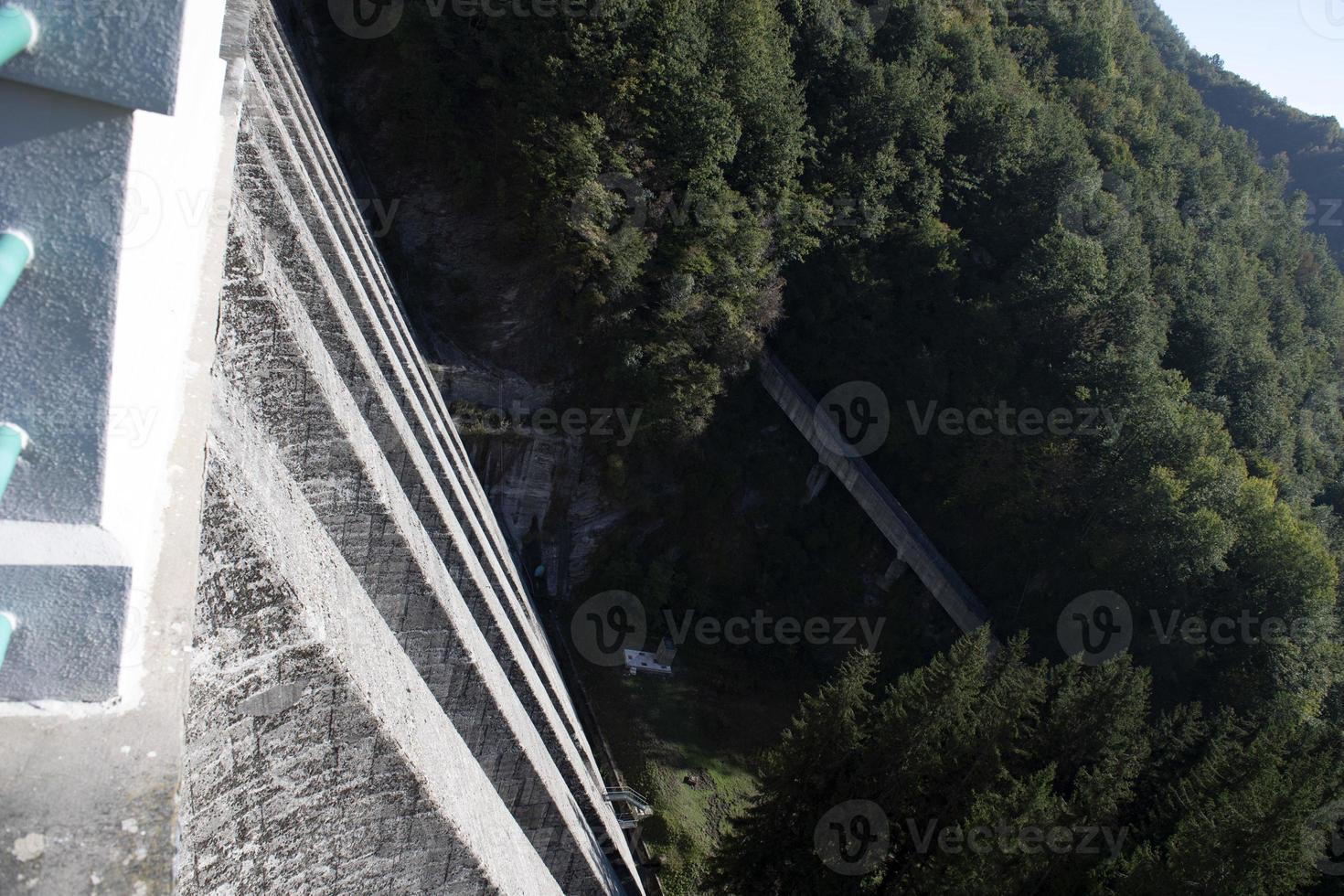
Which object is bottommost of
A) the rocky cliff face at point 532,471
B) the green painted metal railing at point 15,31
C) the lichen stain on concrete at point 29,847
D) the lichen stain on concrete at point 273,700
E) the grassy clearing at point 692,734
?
the lichen stain on concrete at point 29,847

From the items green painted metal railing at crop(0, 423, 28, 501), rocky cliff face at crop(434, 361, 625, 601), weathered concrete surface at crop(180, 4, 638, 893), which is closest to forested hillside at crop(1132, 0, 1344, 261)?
rocky cliff face at crop(434, 361, 625, 601)

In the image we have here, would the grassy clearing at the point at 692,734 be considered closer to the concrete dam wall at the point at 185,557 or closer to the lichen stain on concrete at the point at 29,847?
the concrete dam wall at the point at 185,557

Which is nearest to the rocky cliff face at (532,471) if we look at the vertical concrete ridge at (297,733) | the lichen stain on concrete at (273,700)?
the vertical concrete ridge at (297,733)

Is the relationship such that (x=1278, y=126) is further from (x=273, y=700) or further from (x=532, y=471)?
(x=273, y=700)

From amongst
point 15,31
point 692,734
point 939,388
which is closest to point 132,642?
point 15,31

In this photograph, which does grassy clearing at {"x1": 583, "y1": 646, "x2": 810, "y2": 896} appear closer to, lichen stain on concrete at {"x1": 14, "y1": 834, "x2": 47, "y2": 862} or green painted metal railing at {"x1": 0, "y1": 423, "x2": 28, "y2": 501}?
lichen stain on concrete at {"x1": 14, "y1": 834, "x2": 47, "y2": 862}

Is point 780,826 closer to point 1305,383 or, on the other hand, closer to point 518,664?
point 518,664

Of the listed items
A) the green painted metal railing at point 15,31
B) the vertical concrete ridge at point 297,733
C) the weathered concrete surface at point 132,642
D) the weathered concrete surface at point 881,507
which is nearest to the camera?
the green painted metal railing at point 15,31
